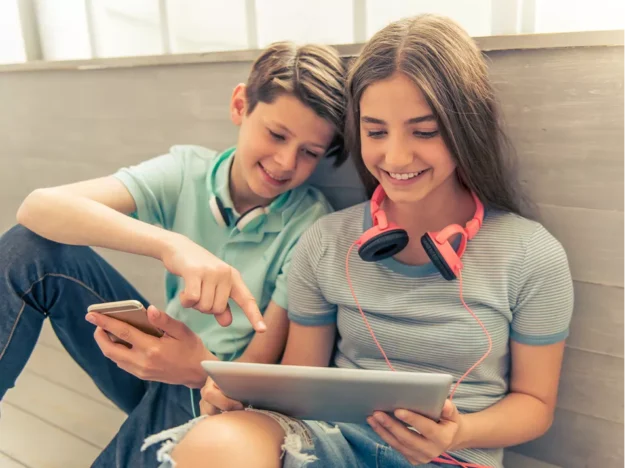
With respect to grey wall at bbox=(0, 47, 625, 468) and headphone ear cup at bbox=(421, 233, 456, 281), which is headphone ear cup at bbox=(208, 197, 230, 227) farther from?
headphone ear cup at bbox=(421, 233, 456, 281)

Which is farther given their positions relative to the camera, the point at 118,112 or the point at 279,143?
the point at 118,112

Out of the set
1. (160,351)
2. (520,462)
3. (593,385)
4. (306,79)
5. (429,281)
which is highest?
(306,79)

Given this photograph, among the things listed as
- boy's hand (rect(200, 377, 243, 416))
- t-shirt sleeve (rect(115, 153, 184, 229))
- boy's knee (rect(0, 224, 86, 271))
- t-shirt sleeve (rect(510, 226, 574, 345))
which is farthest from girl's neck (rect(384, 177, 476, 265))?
boy's knee (rect(0, 224, 86, 271))

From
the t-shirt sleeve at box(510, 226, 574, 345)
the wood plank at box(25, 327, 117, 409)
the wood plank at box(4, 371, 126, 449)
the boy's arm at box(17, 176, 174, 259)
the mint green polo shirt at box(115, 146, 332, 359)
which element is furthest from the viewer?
the wood plank at box(25, 327, 117, 409)

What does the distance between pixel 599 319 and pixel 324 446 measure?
0.49m

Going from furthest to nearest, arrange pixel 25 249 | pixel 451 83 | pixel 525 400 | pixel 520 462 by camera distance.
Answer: pixel 520 462
pixel 25 249
pixel 525 400
pixel 451 83

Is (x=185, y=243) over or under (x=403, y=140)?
under

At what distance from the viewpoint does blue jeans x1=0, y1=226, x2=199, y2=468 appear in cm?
96

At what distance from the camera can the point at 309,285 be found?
3.06 ft

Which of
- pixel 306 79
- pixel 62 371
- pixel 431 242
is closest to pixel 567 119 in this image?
pixel 431 242

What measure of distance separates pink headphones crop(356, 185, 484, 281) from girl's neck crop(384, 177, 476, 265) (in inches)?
1.1

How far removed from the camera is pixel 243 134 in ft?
3.31

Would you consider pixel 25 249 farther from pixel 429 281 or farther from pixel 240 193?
pixel 429 281

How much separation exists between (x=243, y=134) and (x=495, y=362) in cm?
57
